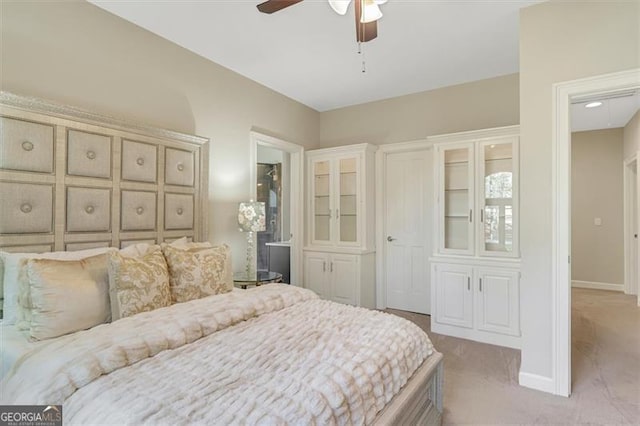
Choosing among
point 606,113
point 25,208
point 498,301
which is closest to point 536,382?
point 498,301

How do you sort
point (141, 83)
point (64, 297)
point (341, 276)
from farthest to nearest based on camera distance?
1. point (341, 276)
2. point (141, 83)
3. point (64, 297)

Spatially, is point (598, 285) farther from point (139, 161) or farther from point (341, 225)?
point (139, 161)

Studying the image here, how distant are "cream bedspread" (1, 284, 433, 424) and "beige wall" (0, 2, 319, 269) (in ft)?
5.36

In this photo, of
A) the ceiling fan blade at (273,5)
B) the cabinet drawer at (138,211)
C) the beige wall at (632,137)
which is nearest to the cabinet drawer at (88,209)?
the cabinet drawer at (138,211)

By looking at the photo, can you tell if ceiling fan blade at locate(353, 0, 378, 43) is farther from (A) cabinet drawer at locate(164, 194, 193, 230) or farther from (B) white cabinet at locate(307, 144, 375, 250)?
(B) white cabinet at locate(307, 144, 375, 250)

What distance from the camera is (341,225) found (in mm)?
4391

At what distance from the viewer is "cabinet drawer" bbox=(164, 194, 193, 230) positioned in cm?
277

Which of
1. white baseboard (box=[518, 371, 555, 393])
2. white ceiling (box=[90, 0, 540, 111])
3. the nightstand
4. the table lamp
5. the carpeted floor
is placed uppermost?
white ceiling (box=[90, 0, 540, 111])

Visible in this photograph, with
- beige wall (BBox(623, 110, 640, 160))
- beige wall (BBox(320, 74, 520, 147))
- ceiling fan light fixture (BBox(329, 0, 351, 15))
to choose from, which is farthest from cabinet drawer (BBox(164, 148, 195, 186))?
beige wall (BBox(623, 110, 640, 160))

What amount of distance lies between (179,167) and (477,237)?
9.80ft

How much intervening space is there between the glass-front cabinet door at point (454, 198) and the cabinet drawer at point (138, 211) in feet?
9.45

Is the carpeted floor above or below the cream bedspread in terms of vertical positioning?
below

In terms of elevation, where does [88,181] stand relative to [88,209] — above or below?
above

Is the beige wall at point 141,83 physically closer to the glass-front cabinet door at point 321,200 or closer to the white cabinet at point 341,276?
the glass-front cabinet door at point 321,200
